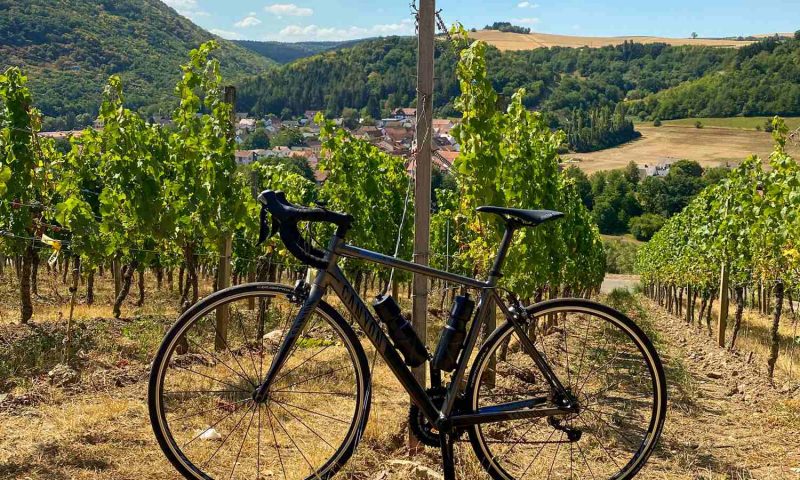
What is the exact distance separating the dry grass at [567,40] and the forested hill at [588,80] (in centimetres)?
435

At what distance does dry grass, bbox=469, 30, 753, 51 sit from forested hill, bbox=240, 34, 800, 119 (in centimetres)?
435

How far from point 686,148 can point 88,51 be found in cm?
8808

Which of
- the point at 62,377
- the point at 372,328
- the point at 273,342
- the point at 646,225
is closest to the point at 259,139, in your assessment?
the point at 646,225

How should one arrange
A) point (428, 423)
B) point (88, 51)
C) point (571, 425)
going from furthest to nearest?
point (88, 51)
point (571, 425)
point (428, 423)

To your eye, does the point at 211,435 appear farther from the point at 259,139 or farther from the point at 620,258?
the point at 259,139

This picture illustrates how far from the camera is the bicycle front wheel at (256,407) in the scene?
9.53 feet

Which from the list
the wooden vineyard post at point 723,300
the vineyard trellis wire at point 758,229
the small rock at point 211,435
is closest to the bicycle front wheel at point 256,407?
the small rock at point 211,435

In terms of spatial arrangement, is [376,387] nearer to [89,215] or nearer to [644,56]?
[89,215]

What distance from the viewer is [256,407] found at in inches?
119

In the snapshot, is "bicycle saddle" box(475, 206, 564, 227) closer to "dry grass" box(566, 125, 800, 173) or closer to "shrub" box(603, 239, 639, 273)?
"shrub" box(603, 239, 639, 273)

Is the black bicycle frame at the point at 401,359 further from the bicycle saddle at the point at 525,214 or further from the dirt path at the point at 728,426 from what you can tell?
the dirt path at the point at 728,426

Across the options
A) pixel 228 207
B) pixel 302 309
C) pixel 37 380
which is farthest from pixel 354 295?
pixel 228 207

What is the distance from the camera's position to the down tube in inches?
117

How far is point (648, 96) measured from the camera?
434 ft
